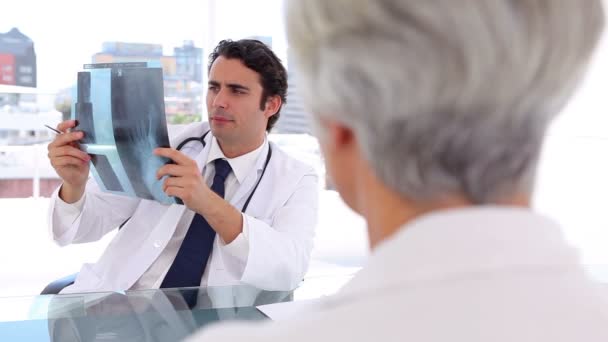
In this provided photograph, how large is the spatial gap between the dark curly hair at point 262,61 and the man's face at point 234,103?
0.02 m

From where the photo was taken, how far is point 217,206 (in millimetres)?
1625

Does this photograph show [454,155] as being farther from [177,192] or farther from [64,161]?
[64,161]

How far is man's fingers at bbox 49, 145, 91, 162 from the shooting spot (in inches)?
68.1

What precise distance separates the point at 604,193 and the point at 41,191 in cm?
442

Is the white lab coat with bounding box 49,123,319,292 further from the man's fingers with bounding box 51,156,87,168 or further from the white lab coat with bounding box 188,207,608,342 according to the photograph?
the white lab coat with bounding box 188,207,608,342

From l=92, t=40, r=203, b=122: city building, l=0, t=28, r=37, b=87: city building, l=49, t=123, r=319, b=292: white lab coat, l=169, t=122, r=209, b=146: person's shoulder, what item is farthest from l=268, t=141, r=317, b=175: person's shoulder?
l=0, t=28, r=37, b=87: city building

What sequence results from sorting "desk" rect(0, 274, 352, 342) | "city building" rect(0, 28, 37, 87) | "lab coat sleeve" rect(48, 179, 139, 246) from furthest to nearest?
"city building" rect(0, 28, 37, 87)
"lab coat sleeve" rect(48, 179, 139, 246)
"desk" rect(0, 274, 352, 342)

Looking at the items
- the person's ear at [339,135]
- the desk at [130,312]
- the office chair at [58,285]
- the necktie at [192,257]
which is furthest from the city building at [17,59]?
the person's ear at [339,135]

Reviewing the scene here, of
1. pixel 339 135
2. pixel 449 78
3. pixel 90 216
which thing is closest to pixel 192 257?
pixel 90 216

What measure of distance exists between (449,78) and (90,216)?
1690mm

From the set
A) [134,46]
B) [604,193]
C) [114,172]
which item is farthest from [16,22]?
[604,193]

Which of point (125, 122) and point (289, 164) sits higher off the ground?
point (125, 122)

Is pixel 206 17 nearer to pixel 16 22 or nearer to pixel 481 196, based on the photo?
pixel 16 22

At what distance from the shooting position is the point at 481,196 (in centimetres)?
54
